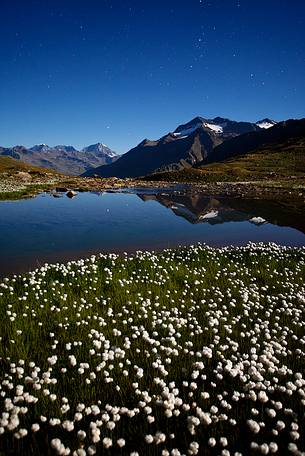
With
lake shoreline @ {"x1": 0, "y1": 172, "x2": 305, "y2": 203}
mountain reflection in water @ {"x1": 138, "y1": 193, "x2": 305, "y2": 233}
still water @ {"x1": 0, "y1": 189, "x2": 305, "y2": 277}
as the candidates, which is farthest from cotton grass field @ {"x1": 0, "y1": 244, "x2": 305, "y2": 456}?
lake shoreline @ {"x1": 0, "y1": 172, "x2": 305, "y2": 203}

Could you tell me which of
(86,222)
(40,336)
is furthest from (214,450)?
(86,222)

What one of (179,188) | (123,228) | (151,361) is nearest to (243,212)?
(123,228)

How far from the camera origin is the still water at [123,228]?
20.3 m

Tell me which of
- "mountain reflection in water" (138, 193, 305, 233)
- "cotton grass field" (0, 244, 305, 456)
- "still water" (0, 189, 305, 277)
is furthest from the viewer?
"mountain reflection in water" (138, 193, 305, 233)

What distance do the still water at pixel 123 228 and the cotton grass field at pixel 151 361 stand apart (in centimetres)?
630

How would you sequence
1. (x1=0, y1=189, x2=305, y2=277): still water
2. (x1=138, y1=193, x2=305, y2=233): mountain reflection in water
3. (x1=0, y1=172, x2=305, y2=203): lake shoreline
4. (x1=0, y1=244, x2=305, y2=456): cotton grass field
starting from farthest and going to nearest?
(x1=0, y1=172, x2=305, y2=203): lake shoreline < (x1=138, y1=193, x2=305, y2=233): mountain reflection in water < (x1=0, y1=189, x2=305, y2=277): still water < (x1=0, y1=244, x2=305, y2=456): cotton grass field

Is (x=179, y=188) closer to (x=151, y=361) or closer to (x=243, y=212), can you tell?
(x=243, y=212)

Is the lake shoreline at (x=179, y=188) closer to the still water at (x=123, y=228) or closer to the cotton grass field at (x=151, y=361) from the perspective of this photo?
the still water at (x=123, y=228)

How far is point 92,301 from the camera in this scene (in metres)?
11.1

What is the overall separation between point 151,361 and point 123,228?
20650mm

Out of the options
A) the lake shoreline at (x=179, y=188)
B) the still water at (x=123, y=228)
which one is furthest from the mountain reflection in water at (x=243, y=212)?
the lake shoreline at (x=179, y=188)

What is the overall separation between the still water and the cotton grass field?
6305 millimetres

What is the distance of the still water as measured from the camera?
20.3 meters

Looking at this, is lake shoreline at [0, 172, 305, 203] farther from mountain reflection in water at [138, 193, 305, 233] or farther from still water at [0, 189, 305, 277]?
still water at [0, 189, 305, 277]
